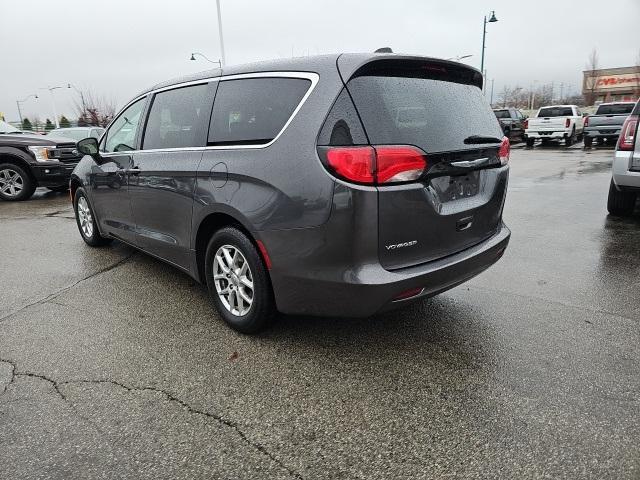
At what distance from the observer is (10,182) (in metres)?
9.49

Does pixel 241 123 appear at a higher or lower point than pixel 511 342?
higher

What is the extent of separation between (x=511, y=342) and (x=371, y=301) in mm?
1196

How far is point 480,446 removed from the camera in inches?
85.7

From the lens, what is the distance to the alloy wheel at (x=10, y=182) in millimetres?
9461

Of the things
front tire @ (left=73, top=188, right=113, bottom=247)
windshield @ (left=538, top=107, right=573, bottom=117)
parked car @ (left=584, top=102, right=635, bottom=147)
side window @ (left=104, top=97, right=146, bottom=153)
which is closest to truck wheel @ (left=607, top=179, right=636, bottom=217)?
side window @ (left=104, top=97, right=146, bottom=153)

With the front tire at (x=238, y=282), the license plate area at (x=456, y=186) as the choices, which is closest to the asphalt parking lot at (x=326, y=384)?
the front tire at (x=238, y=282)

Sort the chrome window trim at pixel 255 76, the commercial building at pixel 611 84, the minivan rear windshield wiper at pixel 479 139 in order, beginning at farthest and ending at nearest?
the commercial building at pixel 611 84 < the minivan rear windshield wiper at pixel 479 139 < the chrome window trim at pixel 255 76

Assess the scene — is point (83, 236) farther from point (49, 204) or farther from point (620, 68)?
point (620, 68)

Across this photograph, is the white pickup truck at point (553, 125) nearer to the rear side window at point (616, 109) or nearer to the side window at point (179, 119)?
the rear side window at point (616, 109)

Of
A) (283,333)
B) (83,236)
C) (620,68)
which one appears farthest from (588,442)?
(620,68)

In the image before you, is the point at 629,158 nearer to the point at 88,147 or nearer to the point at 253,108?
the point at 253,108

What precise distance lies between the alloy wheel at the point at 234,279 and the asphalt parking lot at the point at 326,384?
219mm

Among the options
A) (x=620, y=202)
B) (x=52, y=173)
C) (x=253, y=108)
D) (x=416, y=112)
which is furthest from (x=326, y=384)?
(x=52, y=173)

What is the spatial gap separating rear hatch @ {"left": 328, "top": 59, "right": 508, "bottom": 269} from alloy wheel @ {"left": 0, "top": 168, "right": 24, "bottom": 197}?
928 centimetres
